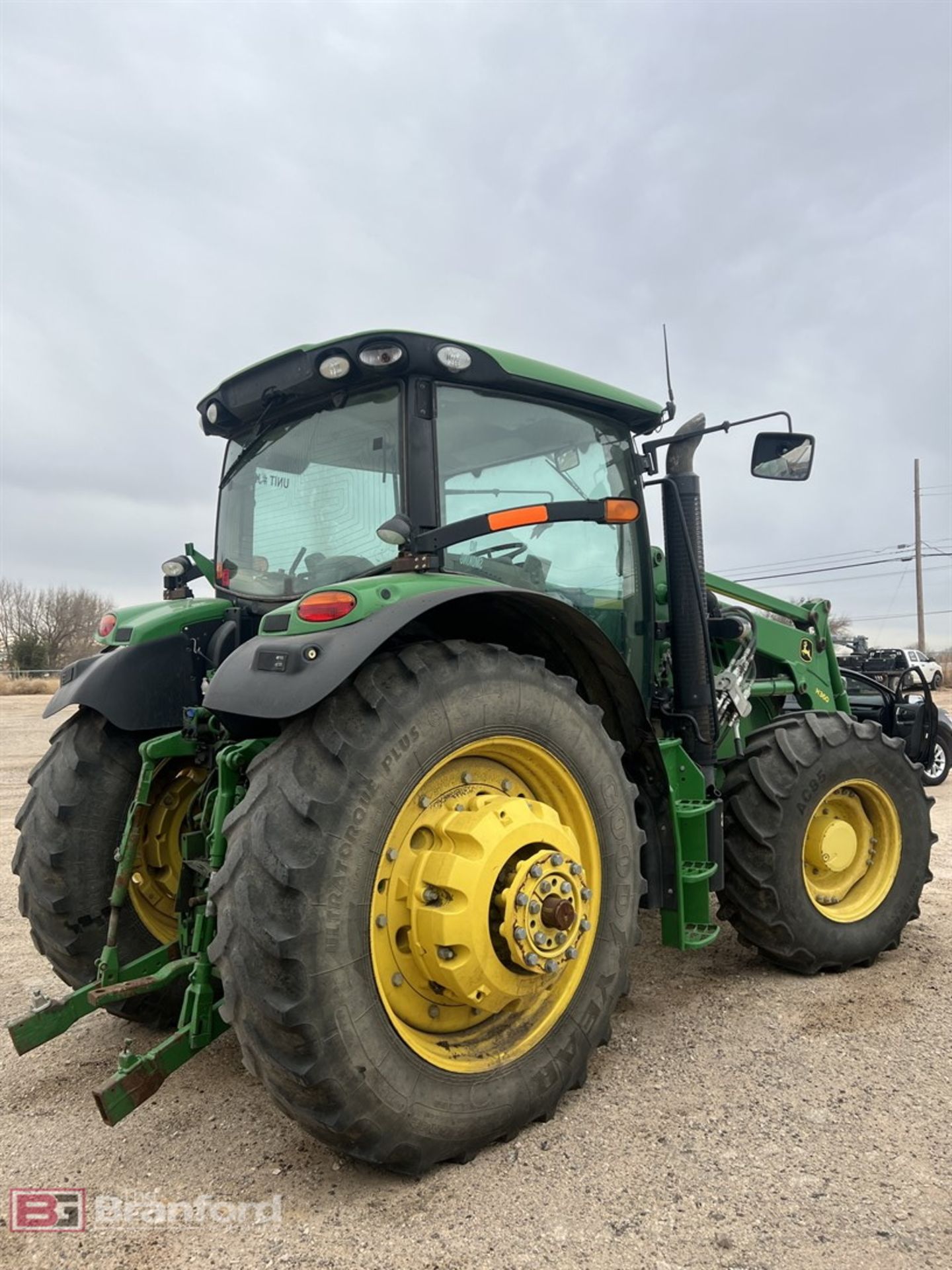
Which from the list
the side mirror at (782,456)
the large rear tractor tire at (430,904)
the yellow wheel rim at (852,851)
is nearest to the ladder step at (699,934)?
the large rear tractor tire at (430,904)

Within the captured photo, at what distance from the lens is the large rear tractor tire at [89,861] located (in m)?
2.96

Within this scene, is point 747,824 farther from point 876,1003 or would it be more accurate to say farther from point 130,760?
point 130,760

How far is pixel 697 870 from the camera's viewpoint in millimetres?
3219

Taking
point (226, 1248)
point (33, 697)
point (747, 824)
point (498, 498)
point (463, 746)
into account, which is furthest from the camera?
point (33, 697)

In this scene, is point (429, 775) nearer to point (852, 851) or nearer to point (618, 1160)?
point (618, 1160)

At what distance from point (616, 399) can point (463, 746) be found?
1.71 meters

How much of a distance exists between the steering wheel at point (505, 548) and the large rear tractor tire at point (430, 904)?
1.70 feet

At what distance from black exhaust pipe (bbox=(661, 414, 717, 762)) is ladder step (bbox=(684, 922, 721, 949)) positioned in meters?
0.55

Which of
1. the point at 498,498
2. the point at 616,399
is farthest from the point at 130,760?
the point at 616,399

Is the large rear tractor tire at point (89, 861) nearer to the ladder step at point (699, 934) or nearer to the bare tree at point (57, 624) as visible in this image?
the ladder step at point (699, 934)

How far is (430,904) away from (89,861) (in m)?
1.36

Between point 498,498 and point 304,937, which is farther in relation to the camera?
point 498,498

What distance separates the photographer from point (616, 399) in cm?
346

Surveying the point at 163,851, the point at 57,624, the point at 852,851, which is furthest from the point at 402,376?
the point at 57,624
